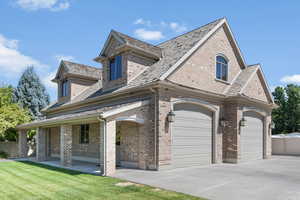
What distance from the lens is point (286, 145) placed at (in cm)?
2262

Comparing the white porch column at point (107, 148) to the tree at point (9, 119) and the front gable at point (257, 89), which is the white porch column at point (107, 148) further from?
the tree at point (9, 119)

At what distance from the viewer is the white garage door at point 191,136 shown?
12.3 m

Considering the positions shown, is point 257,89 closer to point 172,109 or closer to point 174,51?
point 174,51

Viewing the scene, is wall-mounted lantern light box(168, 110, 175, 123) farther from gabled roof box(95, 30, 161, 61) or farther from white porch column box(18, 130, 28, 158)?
white porch column box(18, 130, 28, 158)

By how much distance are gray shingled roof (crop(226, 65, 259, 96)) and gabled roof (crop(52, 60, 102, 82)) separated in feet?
36.4

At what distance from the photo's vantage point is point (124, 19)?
41.6 ft

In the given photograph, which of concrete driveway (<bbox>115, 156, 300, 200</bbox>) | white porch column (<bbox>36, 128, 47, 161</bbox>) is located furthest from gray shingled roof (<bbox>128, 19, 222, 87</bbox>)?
white porch column (<bbox>36, 128, 47, 161</bbox>)

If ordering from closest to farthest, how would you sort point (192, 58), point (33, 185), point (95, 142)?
point (33, 185) < point (192, 58) < point (95, 142)

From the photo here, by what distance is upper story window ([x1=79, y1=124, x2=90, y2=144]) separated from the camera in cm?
1677

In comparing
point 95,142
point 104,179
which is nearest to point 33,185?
point 104,179

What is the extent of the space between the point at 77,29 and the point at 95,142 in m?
7.14

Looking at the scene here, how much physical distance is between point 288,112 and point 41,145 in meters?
40.3

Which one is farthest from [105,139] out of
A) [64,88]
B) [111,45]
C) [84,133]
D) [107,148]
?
[64,88]

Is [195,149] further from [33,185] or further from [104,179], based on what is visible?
[33,185]
